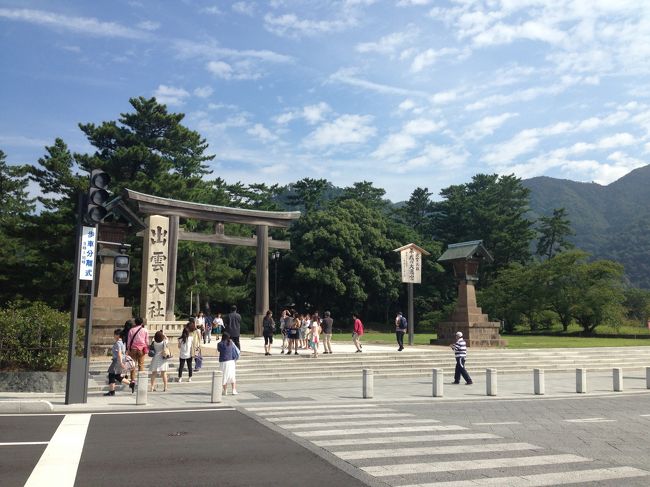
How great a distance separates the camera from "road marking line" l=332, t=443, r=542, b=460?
7930 millimetres

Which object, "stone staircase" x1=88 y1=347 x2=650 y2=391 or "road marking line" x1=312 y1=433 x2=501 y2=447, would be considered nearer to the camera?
"road marking line" x1=312 y1=433 x2=501 y2=447

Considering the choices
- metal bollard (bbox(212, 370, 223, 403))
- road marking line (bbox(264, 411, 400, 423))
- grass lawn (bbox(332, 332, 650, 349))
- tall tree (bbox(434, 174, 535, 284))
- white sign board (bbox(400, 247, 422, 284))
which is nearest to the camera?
road marking line (bbox(264, 411, 400, 423))

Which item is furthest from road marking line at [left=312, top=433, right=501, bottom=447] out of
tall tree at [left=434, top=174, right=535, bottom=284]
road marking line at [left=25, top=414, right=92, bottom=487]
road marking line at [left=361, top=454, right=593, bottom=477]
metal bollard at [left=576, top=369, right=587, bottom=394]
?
tall tree at [left=434, top=174, right=535, bottom=284]

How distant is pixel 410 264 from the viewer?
29797 millimetres

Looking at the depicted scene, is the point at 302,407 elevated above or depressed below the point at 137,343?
below

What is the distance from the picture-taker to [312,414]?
12.0 m

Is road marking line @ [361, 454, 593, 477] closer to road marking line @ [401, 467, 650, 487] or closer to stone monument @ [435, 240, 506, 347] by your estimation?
road marking line @ [401, 467, 650, 487]

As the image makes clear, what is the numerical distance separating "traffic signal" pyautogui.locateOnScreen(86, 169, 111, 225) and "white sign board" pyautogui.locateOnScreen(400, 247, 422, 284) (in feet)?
61.0

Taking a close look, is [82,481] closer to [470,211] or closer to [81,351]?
[81,351]

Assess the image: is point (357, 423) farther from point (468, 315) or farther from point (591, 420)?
point (468, 315)

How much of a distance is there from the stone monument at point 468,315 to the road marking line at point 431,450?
Result: 2074 cm

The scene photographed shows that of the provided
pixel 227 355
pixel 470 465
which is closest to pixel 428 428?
pixel 470 465

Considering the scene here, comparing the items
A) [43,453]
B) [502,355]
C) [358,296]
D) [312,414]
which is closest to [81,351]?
[312,414]

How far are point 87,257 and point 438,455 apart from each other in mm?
9393
